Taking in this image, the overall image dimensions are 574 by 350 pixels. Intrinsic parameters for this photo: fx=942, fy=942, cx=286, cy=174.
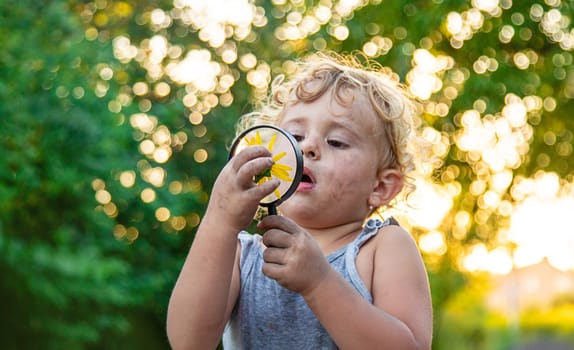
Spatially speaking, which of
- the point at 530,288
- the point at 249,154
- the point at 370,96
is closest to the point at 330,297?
the point at 249,154

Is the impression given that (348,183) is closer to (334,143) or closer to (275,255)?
(334,143)

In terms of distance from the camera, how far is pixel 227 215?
2027 mm

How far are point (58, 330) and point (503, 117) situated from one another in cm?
600

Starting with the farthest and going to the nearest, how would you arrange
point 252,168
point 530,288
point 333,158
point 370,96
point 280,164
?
point 530,288, point 370,96, point 333,158, point 280,164, point 252,168

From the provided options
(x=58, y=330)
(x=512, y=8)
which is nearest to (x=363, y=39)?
(x=512, y=8)

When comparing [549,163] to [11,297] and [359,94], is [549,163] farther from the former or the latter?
[359,94]

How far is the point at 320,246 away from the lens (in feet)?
7.82

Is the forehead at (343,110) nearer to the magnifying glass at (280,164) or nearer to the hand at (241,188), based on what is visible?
the magnifying glass at (280,164)

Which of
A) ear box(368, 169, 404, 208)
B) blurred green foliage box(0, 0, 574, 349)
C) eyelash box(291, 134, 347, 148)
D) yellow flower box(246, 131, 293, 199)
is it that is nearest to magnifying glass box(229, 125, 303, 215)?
yellow flower box(246, 131, 293, 199)

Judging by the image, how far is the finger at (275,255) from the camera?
2.02m

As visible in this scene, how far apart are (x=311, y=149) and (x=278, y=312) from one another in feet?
1.33

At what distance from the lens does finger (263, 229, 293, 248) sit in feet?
6.62

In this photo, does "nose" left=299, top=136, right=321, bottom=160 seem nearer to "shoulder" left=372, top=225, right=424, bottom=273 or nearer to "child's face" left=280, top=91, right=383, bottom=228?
"child's face" left=280, top=91, right=383, bottom=228

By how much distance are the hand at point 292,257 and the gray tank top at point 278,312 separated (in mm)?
219
